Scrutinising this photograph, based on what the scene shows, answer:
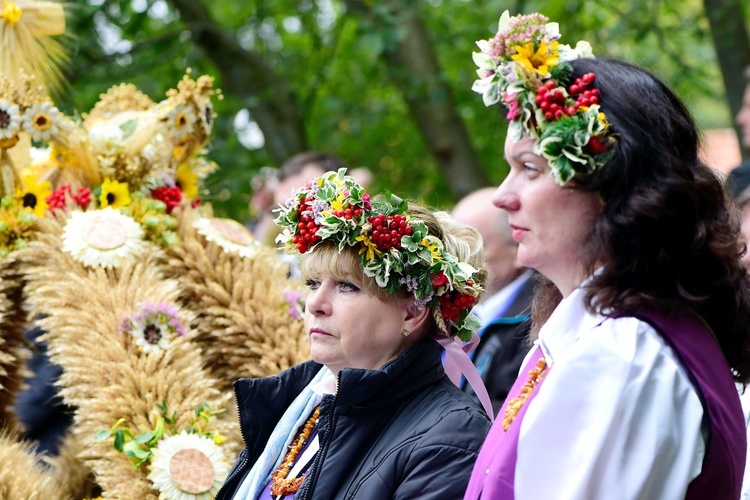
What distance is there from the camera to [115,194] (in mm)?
3662

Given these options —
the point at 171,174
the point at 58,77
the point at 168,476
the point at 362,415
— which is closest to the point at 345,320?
the point at 362,415

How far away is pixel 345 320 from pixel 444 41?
5.37m

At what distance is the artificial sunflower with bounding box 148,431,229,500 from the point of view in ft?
9.75

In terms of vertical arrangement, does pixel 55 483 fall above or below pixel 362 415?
Answer: below

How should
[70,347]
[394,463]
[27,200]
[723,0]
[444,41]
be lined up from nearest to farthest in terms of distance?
[394,463] < [70,347] < [27,200] < [723,0] < [444,41]

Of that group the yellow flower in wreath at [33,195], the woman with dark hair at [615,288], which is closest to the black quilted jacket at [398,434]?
the woman with dark hair at [615,288]

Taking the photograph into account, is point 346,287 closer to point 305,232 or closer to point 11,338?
point 305,232

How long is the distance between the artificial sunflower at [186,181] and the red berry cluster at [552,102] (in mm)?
2331

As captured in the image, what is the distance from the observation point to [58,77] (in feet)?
14.0

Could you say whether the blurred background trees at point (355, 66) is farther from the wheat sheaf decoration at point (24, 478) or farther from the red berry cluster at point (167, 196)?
the wheat sheaf decoration at point (24, 478)

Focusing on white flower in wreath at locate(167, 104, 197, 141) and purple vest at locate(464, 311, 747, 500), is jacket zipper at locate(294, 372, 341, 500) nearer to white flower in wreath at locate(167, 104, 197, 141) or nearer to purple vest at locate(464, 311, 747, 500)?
purple vest at locate(464, 311, 747, 500)

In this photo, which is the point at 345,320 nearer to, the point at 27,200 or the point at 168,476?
the point at 168,476

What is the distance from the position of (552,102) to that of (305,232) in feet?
3.44

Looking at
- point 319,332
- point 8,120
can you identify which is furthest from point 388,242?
point 8,120
